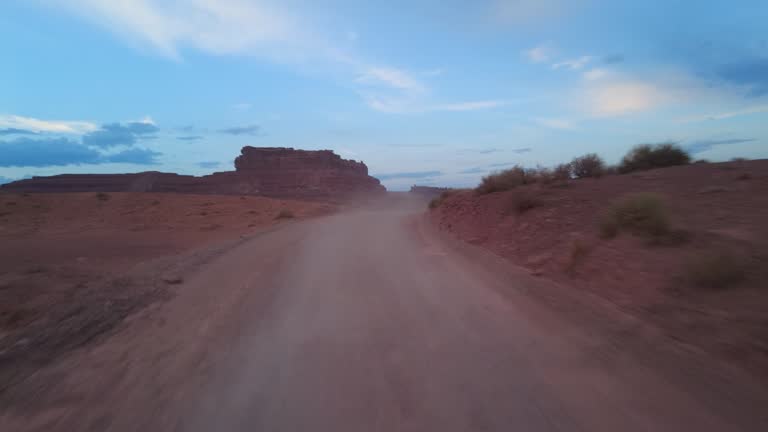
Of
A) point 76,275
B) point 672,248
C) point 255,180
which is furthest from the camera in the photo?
point 255,180

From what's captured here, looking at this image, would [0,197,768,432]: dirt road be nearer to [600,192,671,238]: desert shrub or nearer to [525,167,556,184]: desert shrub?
[600,192,671,238]: desert shrub

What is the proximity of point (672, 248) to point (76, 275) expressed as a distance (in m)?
11.5

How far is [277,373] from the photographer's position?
13.7ft

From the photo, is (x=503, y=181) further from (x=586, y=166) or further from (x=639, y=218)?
(x=639, y=218)

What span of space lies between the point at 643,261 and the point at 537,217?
15.1 ft

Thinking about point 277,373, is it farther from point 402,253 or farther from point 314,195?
point 314,195

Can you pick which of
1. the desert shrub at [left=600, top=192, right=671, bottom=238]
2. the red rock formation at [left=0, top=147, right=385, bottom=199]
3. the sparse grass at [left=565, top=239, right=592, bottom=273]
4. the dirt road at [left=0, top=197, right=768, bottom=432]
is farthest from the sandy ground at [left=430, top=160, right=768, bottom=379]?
the red rock formation at [left=0, top=147, right=385, bottom=199]

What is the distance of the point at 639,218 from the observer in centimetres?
728

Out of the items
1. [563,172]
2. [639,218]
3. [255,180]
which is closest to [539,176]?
[563,172]

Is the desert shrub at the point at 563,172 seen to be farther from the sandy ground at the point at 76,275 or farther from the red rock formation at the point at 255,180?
the red rock formation at the point at 255,180

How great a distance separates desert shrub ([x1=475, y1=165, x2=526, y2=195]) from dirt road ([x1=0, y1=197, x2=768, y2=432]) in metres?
9.67

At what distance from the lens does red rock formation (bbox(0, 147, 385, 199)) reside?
7794 cm

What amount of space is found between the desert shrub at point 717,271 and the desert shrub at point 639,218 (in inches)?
68.9

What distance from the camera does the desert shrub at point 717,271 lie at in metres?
4.88
